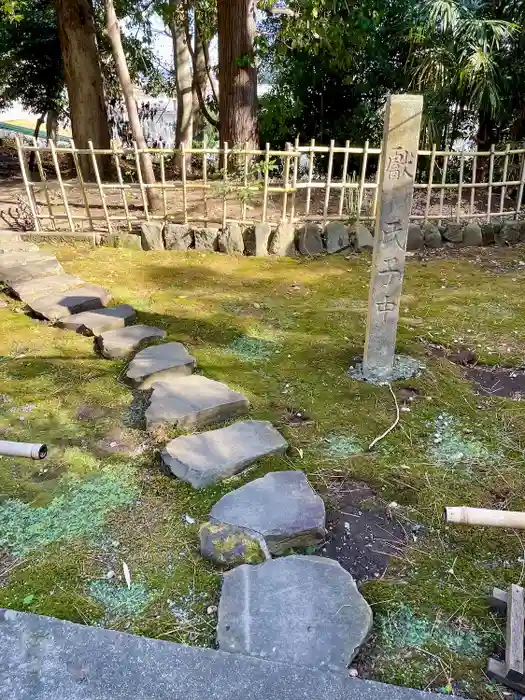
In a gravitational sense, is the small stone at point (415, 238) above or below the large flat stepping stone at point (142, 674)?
above

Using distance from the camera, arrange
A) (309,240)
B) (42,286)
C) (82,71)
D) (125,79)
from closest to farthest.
Result: (42,286)
(309,240)
(125,79)
(82,71)

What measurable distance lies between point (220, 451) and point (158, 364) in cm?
112

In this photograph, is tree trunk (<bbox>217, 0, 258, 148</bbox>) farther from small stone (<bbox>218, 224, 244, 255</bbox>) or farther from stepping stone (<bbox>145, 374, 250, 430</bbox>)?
stepping stone (<bbox>145, 374, 250, 430</bbox>)

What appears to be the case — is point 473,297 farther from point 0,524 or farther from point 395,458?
point 0,524

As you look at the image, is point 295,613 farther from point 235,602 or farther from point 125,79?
point 125,79

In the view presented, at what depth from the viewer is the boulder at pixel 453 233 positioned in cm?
746

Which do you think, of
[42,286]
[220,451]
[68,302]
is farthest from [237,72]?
[220,451]

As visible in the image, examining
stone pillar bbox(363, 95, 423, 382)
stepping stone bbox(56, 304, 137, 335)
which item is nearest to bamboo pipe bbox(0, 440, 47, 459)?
stone pillar bbox(363, 95, 423, 382)

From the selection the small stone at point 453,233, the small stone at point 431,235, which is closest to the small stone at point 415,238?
the small stone at point 431,235

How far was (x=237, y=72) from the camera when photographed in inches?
334

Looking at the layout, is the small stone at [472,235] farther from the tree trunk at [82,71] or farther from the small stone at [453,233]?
the tree trunk at [82,71]

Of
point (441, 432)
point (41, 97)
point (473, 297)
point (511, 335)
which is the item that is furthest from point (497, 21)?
point (41, 97)

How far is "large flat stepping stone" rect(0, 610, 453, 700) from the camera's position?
1515 mm

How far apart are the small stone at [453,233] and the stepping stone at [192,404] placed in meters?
5.24
